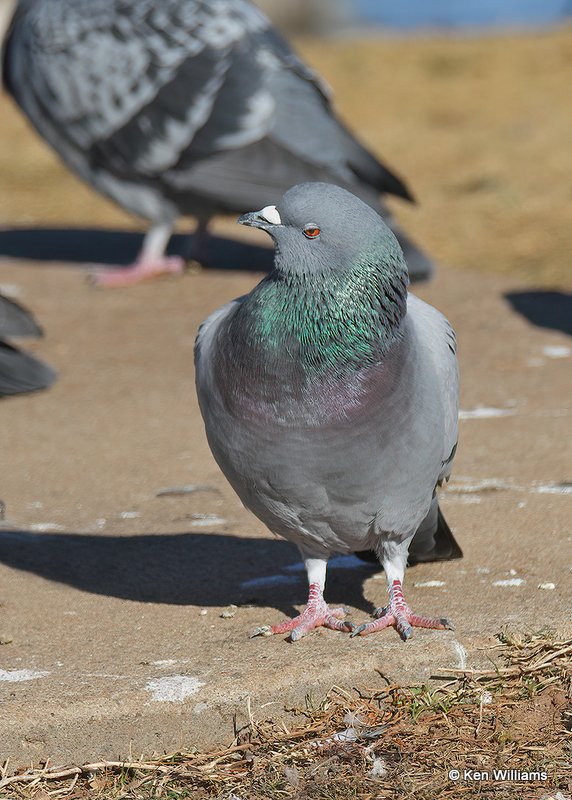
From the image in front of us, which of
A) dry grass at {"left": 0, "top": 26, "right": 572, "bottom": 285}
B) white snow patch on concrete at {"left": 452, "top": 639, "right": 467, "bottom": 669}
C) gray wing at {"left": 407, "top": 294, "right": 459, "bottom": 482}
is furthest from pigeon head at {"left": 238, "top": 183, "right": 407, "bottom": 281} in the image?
dry grass at {"left": 0, "top": 26, "right": 572, "bottom": 285}

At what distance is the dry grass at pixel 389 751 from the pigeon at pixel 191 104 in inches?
174

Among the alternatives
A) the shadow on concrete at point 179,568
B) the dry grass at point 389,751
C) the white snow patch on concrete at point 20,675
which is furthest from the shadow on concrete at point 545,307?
the white snow patch on concrete at point 20,675

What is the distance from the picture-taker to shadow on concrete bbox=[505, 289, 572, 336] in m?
6.79

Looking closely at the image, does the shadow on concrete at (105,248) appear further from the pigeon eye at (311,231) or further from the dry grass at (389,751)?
the dry grass at (389,751)

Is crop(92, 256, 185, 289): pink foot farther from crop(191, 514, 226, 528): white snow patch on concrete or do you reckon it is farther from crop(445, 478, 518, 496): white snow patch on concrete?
crop(445, 478, 518, 496): white snow patch on concrete

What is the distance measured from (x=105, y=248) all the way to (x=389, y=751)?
6.41 meters

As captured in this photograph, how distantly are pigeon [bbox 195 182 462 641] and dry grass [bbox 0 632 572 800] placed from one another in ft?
1.51

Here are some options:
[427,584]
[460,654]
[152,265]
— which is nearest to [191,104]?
[152,265]

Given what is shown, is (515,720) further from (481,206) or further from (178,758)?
(481,206)

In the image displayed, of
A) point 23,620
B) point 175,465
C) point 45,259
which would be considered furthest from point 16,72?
point 23,620

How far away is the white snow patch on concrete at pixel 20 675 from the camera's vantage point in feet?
10.8

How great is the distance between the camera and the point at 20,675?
3.32 m

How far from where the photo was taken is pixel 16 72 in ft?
25.9

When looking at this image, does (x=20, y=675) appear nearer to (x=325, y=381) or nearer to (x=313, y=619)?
(x=313, y=619)
